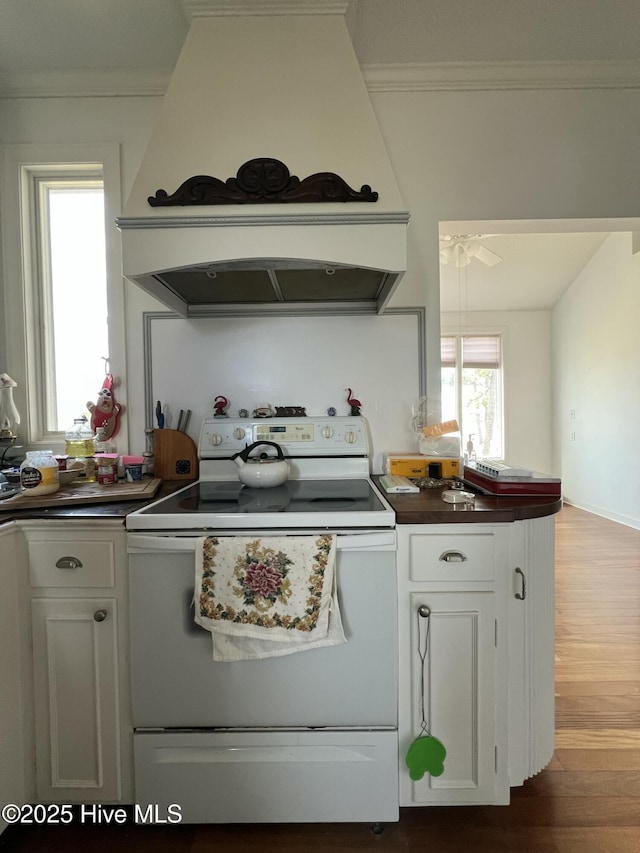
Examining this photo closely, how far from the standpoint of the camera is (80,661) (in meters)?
1.23

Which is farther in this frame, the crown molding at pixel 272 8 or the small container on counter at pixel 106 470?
the small container on counter at pixel 106 470

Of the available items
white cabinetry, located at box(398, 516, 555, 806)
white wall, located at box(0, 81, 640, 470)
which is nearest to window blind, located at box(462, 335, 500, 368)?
white wall, located at box(0, 81, 640, 470)

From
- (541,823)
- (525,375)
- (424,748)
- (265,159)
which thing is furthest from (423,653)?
(525,375)

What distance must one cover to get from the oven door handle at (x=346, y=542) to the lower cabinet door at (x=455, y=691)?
18cm

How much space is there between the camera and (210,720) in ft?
3.90

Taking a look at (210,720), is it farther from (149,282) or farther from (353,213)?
(353,213)

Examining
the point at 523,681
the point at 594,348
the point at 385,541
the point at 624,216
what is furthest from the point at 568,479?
the point at 385,541

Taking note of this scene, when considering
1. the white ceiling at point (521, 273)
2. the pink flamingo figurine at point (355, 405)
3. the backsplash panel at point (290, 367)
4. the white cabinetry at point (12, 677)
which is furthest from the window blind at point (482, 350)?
the white cabinetry at point (12, 677)

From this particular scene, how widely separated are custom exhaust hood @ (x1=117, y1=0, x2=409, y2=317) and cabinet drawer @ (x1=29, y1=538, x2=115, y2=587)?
85cm

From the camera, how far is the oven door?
3.85ft

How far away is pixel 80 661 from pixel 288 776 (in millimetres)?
681

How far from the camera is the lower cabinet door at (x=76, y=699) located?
1.23m

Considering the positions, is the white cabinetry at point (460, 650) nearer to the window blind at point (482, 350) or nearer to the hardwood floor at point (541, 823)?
the hardwood floor at point (541, 823)

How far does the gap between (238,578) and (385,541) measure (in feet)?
1.35
